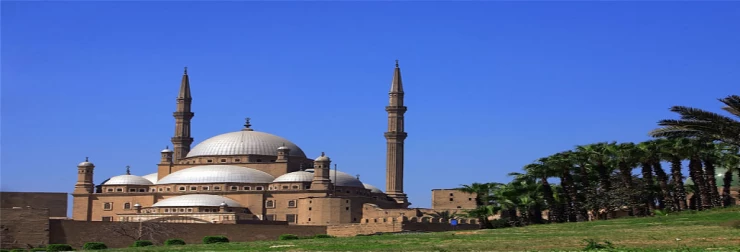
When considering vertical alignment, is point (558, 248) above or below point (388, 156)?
below

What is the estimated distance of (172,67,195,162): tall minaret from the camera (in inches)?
3346

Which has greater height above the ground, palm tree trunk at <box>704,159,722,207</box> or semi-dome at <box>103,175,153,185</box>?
semi-dome at <box>103,175,153,185</box>

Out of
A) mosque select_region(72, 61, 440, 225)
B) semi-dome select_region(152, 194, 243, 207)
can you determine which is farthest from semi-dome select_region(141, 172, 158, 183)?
semi-dome select_region(152, 194, 243, 207)

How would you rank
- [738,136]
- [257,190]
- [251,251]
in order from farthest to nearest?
[257,190], [738,136], [251,251]

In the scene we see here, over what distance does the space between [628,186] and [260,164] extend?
38.6 m

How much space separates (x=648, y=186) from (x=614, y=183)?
7.79ft

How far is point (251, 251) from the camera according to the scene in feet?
97.4

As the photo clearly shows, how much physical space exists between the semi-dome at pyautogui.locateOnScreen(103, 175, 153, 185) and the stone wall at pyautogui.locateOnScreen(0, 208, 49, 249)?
966 inches

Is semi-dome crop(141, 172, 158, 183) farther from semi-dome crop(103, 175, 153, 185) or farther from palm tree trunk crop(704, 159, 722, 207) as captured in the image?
palm tree trunk crop(704, 159, 722, 207)

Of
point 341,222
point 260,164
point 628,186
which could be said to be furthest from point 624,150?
point 260,164

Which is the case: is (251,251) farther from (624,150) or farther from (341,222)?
(341,222)

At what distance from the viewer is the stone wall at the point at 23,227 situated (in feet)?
172

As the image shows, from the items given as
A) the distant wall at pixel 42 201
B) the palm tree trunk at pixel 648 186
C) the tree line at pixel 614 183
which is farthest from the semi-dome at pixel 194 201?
the palm tree trunk at pixel 648 186

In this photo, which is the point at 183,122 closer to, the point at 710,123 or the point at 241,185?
the point at 241,185
